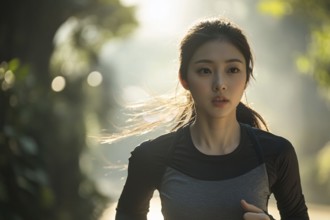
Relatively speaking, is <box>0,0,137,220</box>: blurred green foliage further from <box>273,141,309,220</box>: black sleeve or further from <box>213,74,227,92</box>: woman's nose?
<box>273,141,309,220</box>: black sleeve

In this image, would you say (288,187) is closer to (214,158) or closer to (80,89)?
(214,158)

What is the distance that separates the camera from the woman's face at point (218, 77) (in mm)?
3619

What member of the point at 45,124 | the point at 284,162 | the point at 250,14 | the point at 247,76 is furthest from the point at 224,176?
the point at 250,14

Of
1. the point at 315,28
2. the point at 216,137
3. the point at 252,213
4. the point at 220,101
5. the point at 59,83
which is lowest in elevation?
the point at 252,213

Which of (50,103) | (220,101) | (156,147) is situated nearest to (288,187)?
(220,101)

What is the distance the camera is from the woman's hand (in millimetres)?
3373

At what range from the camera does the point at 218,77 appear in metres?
3.60

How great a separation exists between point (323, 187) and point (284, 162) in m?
37.7

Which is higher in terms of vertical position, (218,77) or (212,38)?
(212,38)

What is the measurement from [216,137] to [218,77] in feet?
0.91

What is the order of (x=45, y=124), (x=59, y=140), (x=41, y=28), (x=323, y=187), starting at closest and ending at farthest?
1. (x=41, y=28)
2. (x=45, y=124)
3. (x=59, y=140)
4. (x=323, y=187)

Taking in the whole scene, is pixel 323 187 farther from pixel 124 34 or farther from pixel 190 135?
pixel 190 135

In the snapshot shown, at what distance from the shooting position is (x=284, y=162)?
361 centimetres

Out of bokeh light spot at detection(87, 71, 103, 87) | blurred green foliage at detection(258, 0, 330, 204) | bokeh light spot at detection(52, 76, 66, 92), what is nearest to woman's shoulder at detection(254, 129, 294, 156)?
blurred green foliage at detection(258, 0, 330, 204)
